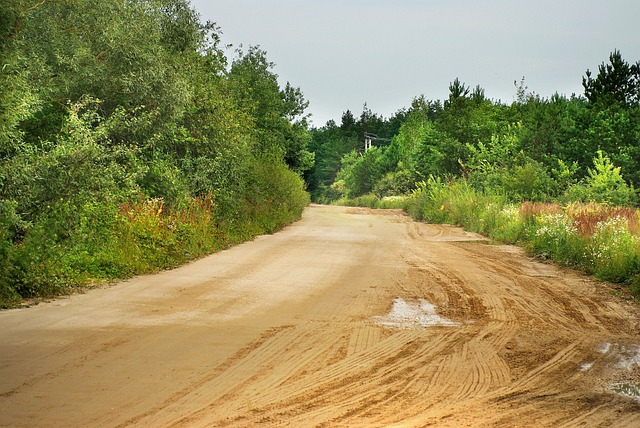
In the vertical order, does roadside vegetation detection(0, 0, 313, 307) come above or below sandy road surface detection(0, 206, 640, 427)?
above

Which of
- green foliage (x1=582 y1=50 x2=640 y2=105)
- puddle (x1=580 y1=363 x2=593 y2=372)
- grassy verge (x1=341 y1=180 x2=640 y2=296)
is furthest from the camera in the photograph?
green foliage (x1=582 y1=50 x2=640 y2=105)

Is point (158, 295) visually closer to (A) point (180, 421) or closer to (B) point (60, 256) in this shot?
(B) point (60, 256)

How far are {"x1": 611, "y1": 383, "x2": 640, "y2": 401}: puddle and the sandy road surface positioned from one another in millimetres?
115

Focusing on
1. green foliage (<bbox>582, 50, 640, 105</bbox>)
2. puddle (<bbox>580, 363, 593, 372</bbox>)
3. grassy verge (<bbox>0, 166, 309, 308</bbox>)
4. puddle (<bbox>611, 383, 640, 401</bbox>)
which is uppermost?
green foliage (<bbox>582, 50, 640, 105</bbox>)

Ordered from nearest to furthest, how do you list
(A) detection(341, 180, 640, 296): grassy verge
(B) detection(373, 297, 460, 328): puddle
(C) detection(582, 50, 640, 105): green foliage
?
1. (B) detection(373, 297, 460, 328): puddle
2. (A) detection(341, 180, 640, 296): grassy verge
3. (C) detection(582, 50, 640, 105): green foliage

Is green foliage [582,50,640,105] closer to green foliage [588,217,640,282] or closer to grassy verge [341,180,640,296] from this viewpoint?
grassy verge [341,180,640,296]

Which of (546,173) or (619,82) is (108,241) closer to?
(546,173)

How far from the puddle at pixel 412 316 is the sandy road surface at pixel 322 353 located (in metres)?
0.04

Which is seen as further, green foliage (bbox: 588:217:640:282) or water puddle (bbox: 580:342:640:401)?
green foliage (bbox: 588:217:640:282)

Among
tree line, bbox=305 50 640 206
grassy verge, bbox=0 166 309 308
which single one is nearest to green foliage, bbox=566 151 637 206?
tree line, bbox=305 50 640 206

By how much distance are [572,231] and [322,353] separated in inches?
478

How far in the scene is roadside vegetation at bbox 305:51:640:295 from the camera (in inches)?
674

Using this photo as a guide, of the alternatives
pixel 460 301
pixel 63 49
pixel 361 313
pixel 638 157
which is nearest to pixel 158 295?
pixel 361 313

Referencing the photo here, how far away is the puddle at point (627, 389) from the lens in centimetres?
608
